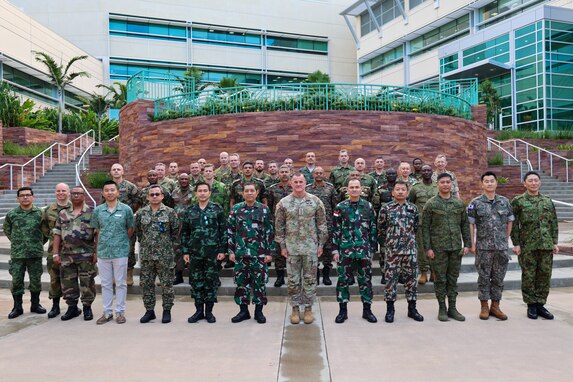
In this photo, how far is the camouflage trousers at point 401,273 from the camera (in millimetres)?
6023

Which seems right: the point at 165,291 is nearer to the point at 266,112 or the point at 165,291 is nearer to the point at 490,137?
the point at 266,112

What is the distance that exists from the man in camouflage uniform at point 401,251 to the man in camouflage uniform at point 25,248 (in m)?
4.53

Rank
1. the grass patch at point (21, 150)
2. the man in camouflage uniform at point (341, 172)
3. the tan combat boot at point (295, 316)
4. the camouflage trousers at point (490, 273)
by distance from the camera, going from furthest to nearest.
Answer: the grass patch at point (21, 150), the man in camouflage uniform at point (341, 172), the camouflage trousers at point (490, 273), the tan combat boot at point (295, 316)

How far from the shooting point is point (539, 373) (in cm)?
411

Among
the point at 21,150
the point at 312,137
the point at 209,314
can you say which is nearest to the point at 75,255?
the point at 209,314

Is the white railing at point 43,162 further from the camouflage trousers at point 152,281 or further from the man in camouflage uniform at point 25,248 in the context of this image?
the camouflage trousers at point 152,281

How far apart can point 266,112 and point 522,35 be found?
21.2 metres

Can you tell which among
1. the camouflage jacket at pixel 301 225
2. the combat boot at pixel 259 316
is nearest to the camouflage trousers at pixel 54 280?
the combat boot at pixel 259 316

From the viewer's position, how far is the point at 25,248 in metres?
6.52

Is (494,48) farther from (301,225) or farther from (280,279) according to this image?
(301,225)

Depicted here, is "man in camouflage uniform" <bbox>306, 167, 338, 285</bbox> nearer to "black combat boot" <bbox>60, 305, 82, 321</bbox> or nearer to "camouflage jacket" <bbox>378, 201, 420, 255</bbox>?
"camouflage jacket" <bbox>378, 201, 420, 255</bbox>

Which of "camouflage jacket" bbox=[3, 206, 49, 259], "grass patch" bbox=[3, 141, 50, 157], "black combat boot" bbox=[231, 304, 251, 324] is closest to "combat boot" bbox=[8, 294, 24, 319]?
"camouflage jacket" bbox=[3, 206, 49, 259]

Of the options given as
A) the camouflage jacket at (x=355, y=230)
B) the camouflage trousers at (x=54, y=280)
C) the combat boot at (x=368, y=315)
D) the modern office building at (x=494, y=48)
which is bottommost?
the combat boot at (x=368, y=315)

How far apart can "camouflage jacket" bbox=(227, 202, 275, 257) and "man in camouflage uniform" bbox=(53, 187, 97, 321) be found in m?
1.80
